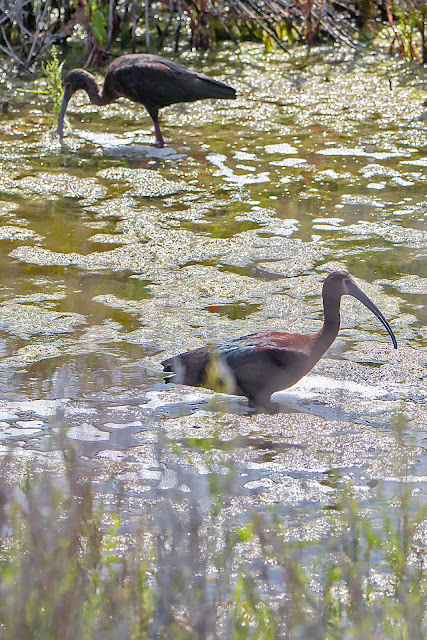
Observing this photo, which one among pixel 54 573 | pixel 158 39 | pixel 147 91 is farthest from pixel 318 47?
pixel 54 573

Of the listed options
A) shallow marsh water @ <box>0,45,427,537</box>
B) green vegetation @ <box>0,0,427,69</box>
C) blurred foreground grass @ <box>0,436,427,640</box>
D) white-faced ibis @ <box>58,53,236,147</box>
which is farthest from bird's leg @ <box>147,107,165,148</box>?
blurred foreground grass @ <box>0,436,427,640</box>

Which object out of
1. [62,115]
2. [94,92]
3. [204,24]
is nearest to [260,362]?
[62,115]

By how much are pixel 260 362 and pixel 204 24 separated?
24.8 ft

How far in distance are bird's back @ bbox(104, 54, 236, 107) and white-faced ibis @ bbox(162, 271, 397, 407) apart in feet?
14.5

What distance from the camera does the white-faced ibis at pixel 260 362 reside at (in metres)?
4.27

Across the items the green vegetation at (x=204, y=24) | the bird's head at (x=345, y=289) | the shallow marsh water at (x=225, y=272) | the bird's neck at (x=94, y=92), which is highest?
the green vegetation at (x=204, y=24)

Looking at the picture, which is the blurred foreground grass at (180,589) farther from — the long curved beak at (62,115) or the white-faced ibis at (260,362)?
the long curved beak at (62,115)

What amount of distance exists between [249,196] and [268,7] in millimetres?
4851

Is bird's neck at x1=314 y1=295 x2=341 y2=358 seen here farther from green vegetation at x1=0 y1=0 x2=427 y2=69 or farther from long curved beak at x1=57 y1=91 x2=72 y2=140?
green vegetation at x1=0 y1=0 x2=427 y2=69

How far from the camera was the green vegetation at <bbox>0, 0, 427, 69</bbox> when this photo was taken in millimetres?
10367

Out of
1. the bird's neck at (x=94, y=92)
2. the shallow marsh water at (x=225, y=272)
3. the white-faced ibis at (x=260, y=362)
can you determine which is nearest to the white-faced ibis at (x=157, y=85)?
the bird's neck at (x=94, y=92)

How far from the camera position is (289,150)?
26.6 feet

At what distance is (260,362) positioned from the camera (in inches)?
168

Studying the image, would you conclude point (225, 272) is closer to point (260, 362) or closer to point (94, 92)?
point (260, 362)
